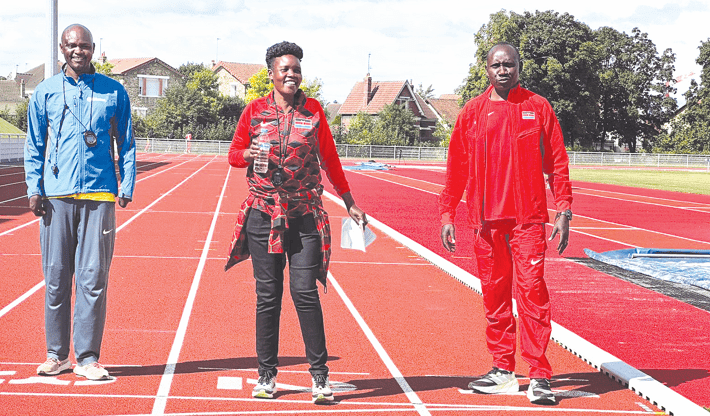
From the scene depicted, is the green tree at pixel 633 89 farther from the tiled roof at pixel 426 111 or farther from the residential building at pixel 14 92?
the residential building at pixel 14 92

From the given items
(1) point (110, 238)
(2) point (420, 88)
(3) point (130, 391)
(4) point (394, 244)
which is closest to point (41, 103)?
(1) point (110, 238)

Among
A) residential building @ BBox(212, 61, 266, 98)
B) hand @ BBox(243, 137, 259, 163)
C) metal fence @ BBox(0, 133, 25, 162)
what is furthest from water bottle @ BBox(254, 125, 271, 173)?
residential building @ BBox(212, 61, 266, 98)

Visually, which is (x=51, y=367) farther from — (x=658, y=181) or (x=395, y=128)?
(x=395, y=128)

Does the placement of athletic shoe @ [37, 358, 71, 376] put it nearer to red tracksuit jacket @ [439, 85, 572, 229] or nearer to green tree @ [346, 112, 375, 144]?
red tracksuit jacket @ [439, 85, 572, 229]

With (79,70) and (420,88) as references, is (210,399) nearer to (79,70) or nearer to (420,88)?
(79,70)

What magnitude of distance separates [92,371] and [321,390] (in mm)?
1328

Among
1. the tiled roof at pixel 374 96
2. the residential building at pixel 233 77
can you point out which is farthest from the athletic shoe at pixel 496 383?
the residential building at pixel 233 77

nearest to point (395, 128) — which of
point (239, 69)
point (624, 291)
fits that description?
point (239, 69)

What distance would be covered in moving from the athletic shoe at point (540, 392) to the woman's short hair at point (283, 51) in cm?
218

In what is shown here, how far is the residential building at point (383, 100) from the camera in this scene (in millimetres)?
91812

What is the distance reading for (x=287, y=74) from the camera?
488 centimetres

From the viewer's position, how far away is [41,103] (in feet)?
17.2

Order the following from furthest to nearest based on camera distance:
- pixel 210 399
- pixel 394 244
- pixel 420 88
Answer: pixel 420 88 → pixel 394 244 → pixel 210 399

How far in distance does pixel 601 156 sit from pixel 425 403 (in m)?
74.0
